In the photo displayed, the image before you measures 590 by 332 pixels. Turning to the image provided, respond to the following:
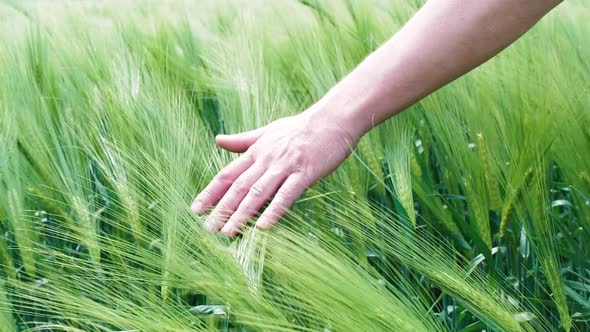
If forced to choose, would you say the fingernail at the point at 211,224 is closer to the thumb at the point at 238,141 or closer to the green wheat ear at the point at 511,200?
the thumb at the point at 238,141

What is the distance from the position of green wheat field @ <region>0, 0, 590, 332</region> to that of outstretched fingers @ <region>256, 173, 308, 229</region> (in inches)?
0.5

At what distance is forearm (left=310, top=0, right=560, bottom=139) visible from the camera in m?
0.85

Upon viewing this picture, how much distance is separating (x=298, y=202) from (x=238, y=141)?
102mm

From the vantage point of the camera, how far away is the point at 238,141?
92cm

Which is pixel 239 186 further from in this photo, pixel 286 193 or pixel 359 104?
pixel 359 104

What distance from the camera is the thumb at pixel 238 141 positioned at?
0.92m

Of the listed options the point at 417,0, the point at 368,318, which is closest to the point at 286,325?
the point at 368,318

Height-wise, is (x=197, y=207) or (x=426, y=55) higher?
(x=426, y=55)

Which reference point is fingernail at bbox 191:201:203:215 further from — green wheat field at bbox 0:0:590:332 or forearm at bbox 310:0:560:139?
forearm at bbox 310:0:560:139

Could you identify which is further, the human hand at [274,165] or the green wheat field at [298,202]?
the human hand at [274,165]

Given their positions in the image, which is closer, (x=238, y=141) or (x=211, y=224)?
(x=211, y=224)

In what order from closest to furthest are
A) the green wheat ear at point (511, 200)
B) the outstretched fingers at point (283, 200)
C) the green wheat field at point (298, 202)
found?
1. the green wheat field at point (298, 202)
2. the outstretched fingers at point (283, 200)
3. the green wheat ear at point (511, 200)

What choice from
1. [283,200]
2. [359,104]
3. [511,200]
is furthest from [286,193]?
[511,200]

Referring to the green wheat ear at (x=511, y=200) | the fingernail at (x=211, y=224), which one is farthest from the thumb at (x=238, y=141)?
the green wheat ear at (x=511, y=200)
